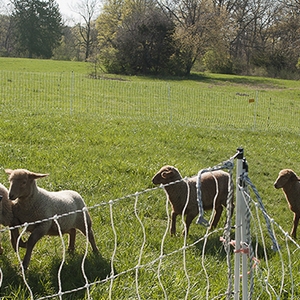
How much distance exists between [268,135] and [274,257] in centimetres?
948

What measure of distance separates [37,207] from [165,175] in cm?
183

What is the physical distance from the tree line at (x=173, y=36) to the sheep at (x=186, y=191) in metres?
33.5

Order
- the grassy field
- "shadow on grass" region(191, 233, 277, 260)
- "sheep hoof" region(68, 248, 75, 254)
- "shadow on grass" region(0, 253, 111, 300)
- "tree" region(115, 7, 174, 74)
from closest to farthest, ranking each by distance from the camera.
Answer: "shadow on grass" region(0, 253, 111, 300)
the grassy field
"sheep hoof" region(68, 248, 75, 254)
"shadow on grass" region(191, 233, 277, 260)
"tree" region(115, 7, 174, 74)

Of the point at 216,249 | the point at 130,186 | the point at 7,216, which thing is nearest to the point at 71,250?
the point at 7,216

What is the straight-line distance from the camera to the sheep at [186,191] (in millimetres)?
5719

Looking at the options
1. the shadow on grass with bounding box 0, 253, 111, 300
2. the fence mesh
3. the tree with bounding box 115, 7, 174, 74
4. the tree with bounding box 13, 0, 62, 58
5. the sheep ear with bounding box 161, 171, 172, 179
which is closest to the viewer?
the shadow on grass with bounding box 0, 253, 111, 300

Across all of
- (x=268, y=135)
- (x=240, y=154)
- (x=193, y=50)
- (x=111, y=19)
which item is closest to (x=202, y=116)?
(x=268, y=135)

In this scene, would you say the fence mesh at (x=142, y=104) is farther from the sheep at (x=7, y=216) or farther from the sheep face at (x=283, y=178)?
the sheep at (x=7, y=216)

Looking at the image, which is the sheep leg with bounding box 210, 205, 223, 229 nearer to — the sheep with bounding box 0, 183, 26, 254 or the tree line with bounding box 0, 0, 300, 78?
the sheep with bounding box 0, 183, 26, 254

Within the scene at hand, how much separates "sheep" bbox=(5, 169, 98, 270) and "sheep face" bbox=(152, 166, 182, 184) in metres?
1.29

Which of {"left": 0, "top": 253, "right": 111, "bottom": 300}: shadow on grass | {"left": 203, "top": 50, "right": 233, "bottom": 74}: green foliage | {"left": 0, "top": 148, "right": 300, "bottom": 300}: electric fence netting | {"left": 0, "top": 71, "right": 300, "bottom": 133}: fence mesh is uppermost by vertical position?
{"left": 203, "top": 50, "right": 233, "bottom": 74}: green foliage

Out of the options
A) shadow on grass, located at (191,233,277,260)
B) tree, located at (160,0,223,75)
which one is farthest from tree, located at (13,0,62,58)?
shadow on grass, located at (191,233,277,260)

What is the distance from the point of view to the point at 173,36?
39.3m

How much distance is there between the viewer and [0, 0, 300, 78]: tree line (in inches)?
1550
